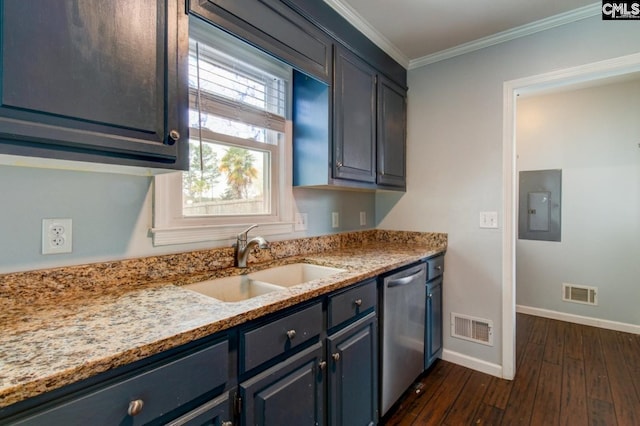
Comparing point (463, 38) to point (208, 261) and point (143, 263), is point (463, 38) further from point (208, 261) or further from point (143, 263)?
point (143, 263)

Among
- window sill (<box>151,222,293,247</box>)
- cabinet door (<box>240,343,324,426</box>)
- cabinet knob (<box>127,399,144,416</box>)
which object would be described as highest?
window sill (<box>151,222,293,247</box>)

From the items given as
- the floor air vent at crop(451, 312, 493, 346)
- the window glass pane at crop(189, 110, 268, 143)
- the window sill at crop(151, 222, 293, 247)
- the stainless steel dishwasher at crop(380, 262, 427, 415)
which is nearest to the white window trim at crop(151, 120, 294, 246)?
the window sill at crop(151, 222, 293, 247)

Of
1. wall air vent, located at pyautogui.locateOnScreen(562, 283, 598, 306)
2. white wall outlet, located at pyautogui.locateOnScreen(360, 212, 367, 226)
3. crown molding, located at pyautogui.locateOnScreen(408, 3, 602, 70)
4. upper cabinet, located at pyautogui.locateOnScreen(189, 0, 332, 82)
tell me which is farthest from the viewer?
wall air vent, located at pyautogui.locateOnScreen(562, 283, 598, 306)

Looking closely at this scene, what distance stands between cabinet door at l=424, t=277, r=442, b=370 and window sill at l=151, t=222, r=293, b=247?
1201mm

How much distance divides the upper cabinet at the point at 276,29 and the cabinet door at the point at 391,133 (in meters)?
0.66

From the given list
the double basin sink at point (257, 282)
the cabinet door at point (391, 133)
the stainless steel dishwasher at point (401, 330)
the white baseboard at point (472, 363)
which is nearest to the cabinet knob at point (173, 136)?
the double basin sink at point (257, 282)

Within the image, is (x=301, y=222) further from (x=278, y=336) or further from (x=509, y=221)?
(x=509, y=221)

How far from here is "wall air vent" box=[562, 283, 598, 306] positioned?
123 inches

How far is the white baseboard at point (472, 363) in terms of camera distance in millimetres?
2218

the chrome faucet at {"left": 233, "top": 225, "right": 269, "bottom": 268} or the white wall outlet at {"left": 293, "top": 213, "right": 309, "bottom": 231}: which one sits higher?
the white wall outlet at {"left": 293, "top": 213, "right": 309, "bottom": 231}

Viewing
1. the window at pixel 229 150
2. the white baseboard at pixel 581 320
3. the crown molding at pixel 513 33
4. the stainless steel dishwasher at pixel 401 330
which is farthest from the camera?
the white baseboard at pixel 581 320

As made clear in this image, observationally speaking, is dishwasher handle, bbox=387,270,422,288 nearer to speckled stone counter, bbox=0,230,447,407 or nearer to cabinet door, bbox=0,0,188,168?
speckled stone counter, bbox=0,230,447,407

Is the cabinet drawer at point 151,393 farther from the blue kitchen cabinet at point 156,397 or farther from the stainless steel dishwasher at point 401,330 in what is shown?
the stainless steel dishwasher at point 401,330

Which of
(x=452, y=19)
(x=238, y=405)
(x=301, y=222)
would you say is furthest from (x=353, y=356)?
(x=452, y=19)
